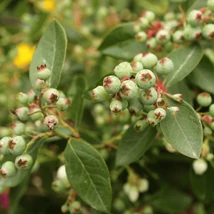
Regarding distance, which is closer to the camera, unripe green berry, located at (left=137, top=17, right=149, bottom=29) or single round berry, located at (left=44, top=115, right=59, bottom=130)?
single round berry, located at (left=44, top=115, right=59, bottom=130)

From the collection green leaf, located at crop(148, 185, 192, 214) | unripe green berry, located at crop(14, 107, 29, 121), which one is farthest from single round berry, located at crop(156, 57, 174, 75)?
green leaf, located at crop(148, 185, 192, 214)

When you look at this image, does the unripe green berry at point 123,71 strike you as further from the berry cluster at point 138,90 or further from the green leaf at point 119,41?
the green leaf at point 119,41

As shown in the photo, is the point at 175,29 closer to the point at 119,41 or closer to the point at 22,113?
the point at 119,41

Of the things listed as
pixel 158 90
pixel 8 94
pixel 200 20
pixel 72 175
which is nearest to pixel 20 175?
pixel 72 175

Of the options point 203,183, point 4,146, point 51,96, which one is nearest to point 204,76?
point 203,183

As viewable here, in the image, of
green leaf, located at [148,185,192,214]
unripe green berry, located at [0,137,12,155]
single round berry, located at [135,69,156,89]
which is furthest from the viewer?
green leaf, located at [148,185,192,214]

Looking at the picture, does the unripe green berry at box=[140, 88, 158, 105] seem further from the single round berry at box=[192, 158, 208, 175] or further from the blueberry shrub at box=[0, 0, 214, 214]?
the single round berry at box=[192, 158, 208, 175]

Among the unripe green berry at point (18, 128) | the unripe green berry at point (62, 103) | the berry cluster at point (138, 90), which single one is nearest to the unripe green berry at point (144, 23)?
the berry cluster at point (138, 90)
